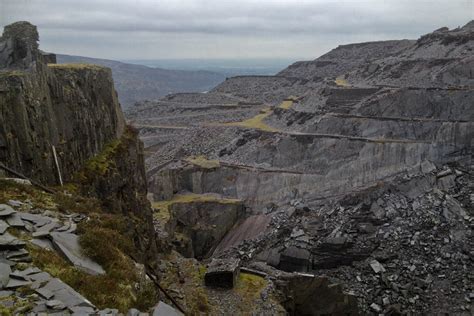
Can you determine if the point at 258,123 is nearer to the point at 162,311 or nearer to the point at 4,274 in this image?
the point at 162,311

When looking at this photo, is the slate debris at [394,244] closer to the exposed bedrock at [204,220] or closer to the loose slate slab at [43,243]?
the exposed bedrock at [204,220]

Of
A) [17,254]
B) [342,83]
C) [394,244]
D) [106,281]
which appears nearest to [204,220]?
[394,244]

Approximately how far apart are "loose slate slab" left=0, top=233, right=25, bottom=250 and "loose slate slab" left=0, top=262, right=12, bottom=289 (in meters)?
0.60

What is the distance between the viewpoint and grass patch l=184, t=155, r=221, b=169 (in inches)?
1698

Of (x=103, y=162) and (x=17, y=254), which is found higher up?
(x=17, y=254)

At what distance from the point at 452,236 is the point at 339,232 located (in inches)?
283

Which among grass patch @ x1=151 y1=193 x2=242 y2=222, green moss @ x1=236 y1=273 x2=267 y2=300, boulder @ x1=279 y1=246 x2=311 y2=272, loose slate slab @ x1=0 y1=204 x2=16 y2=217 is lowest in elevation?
boulder @ x1=279 y1=246 x2=311 y2=272

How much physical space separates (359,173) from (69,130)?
25561mm

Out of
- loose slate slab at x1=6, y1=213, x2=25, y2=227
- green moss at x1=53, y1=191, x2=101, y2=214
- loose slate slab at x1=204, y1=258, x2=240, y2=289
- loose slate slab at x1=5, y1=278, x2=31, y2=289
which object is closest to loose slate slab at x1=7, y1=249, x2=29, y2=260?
loose slate slab at x1=5, y1=278, x2=31, y2=289

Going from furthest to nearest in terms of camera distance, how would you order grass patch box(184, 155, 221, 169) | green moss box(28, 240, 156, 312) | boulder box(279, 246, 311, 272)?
grass patch box(184, 155, 221, 169), boulder box(279, 246, 311, 272), green moss box(28, 240, 156, 312)

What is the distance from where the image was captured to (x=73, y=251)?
9609mm

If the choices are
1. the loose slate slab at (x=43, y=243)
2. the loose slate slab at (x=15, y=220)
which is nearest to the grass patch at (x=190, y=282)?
the loose slate slab at (x=43, y=243)

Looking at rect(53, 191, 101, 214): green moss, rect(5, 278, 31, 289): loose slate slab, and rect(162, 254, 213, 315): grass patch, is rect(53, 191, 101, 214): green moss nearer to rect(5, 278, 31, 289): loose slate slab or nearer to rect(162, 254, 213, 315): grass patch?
rect(5, 278, 31, 289): loose slate slab

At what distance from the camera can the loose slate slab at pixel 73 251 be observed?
30.2ft
